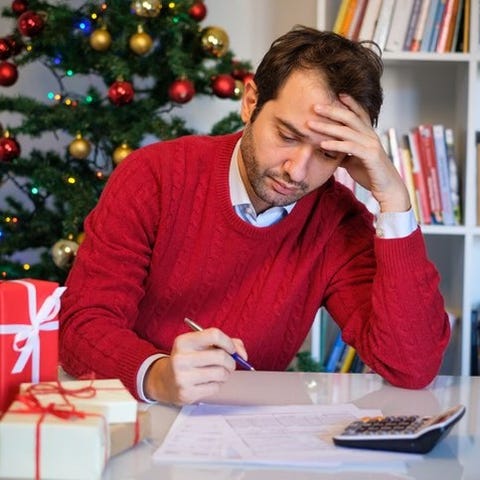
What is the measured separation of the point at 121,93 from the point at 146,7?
0.24m

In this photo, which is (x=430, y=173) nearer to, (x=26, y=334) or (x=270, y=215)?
(x=270, y=215)

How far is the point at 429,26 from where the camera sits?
8.39 feet

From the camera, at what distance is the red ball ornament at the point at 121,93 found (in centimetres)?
245

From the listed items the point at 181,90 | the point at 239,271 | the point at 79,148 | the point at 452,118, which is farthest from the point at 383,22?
the point at 239,271

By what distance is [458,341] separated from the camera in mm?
2658

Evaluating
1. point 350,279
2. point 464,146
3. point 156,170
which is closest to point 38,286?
point 156,170

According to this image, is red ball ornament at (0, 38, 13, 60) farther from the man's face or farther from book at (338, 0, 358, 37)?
the man's face

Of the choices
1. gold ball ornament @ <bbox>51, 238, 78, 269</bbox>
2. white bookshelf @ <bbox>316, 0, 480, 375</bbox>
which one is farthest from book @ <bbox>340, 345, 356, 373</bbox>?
gold ball ornament @ <bbox>51, 238, 78, 269</bbox>

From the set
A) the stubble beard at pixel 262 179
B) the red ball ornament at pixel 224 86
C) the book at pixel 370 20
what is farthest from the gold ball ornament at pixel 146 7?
the stubble beard at pixel 262 179

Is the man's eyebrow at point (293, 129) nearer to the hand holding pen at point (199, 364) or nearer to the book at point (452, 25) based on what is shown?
the hand holding pen at point (199, 364)

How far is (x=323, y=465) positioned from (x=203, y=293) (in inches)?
24.9

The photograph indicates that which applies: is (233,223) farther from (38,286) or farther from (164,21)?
(164,21)

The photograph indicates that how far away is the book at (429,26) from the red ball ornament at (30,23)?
1085 mm

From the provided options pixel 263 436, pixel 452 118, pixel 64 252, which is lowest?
pixel 64 252
